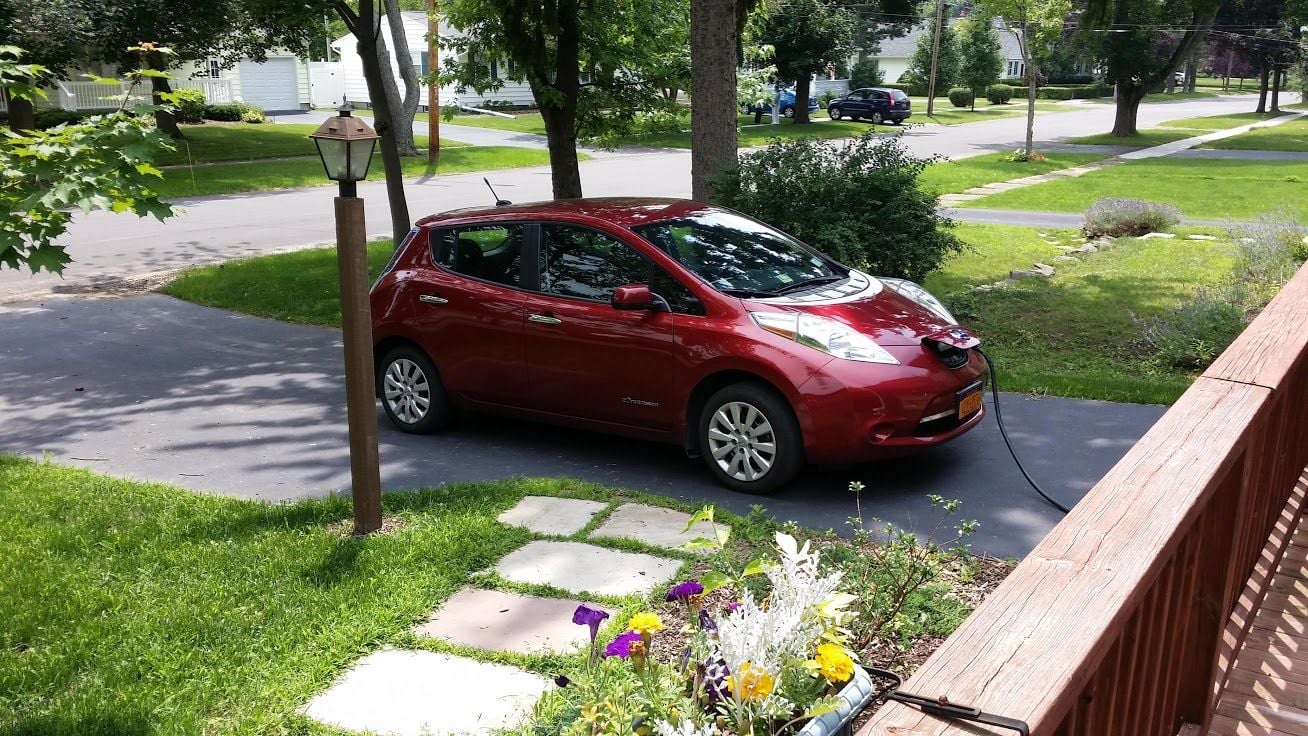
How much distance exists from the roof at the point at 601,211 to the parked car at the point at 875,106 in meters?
43.2

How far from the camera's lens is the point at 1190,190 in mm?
23703

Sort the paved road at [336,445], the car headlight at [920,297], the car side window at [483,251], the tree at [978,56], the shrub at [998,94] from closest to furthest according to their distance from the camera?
the paved road at [336,445]
the car headlight at [920,297]
the car side window at [483,251]
the tree at [978,56]
the shrub at [998,94]

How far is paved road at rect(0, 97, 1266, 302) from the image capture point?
16172 millimetres

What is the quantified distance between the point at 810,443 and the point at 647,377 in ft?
3.83

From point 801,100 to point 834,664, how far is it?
4799cm

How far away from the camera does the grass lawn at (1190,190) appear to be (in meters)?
21.2

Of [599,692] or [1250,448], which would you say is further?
[1250,448]

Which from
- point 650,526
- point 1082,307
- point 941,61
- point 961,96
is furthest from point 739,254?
point 941,61

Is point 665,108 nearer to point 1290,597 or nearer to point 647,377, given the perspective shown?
point 647,377

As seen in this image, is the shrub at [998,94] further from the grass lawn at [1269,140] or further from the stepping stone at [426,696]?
the stepping stone at [426,696]

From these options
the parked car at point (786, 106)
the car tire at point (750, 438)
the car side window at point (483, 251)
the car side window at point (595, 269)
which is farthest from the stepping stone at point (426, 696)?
the parked car at point (786, 106)

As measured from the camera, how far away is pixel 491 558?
5.61m

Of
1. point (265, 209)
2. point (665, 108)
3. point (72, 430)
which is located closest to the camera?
point (72, 430)

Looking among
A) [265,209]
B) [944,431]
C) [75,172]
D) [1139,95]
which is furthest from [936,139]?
[75,172]
